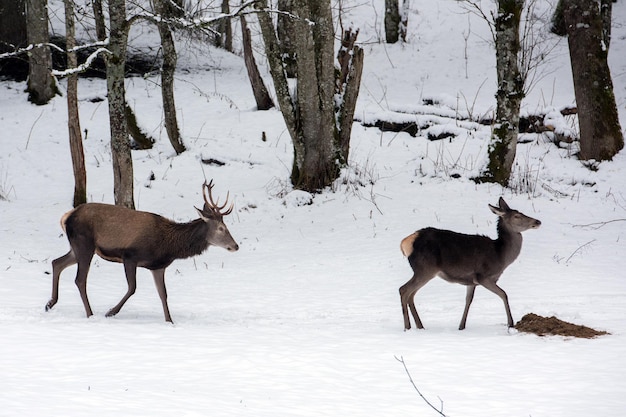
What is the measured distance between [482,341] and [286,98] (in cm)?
898

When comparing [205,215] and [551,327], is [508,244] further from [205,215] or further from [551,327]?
[205,215]

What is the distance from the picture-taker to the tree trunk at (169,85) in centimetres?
1700

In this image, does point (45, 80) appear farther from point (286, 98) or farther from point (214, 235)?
point (214, 235)

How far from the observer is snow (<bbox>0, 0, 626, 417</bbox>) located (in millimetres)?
6758

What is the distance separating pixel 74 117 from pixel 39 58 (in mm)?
5484

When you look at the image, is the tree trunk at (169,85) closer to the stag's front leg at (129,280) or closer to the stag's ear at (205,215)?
the stag's ear at (205,215)

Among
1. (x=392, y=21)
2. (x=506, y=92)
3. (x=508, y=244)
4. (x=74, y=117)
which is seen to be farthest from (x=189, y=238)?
(x=392, y=21)

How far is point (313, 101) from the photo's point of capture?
53.2ft

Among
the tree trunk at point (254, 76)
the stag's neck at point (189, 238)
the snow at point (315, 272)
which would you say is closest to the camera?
the snow at point (315, 272)

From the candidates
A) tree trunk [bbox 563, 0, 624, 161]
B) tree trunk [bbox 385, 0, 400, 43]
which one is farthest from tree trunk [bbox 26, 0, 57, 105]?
tree trunk [bbox 563, 0, 624, 161]

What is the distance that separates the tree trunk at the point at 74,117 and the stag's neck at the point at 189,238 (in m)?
5.12

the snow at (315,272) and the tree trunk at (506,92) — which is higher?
the tree trunk at (506,92)

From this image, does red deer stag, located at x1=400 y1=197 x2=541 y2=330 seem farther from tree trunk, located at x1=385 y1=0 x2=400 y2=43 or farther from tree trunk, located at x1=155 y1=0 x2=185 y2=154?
tree trunk, located at x1=385 y1=0 x2=400 y2=43

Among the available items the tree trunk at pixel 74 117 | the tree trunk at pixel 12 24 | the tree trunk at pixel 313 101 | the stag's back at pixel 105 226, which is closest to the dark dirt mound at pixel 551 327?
the stag's back at pixel 105 226
